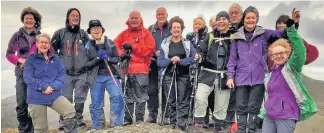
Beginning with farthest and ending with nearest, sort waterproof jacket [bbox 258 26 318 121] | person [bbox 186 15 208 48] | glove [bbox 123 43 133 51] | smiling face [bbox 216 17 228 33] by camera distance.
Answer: person [bbox 186 15 208 48] → glove [bbox 123 43 133 51] → smiling face [bbox 216 17 228 33] → waterproof jacket [bbox 258 26 318 121]

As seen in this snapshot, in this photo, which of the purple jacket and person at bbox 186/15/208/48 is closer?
the purple jacket

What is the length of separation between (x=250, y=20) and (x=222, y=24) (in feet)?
3.53

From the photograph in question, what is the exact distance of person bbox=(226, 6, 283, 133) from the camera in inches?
350

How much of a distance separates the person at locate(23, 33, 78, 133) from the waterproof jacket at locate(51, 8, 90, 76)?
61.4 inches

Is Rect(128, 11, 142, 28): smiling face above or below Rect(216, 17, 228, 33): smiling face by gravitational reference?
above

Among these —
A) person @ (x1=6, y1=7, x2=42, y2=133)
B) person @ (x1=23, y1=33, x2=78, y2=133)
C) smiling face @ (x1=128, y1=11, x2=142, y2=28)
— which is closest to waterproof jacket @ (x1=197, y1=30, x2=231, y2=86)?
smiling face @ (x1=128, y1=11, x2=142, y2=28)

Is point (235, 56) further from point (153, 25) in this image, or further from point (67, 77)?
point (67, 77)

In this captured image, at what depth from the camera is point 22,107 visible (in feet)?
34.6

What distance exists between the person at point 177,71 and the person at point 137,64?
1.57 ft

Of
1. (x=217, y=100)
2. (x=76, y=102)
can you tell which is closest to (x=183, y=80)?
(x=217, y=100)

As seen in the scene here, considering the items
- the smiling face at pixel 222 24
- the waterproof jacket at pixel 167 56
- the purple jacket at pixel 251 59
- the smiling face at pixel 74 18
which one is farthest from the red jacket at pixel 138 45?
the purple jacket at pixel 251 59

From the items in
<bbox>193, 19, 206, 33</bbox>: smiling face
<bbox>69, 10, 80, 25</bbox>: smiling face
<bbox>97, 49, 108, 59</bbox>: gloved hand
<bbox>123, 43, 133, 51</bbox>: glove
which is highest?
<bbox>69, 10, 80, 25</bbox>: smiling face

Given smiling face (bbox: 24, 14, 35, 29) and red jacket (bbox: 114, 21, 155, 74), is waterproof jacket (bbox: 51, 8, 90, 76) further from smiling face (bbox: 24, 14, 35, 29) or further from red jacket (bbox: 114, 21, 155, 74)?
red jacket (bbox: 114, 21, 155, 74)

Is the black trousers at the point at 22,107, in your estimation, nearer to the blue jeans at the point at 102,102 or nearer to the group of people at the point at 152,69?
the group of people at the point at 152,69
